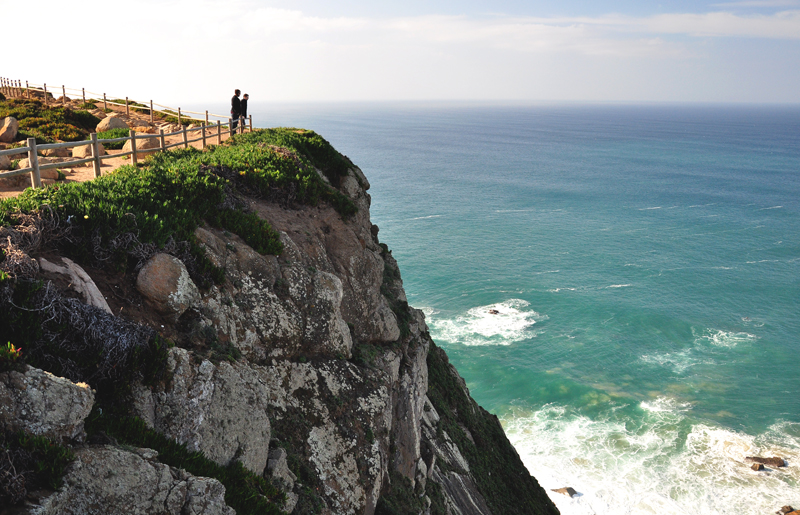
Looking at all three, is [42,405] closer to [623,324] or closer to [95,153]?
[95,153]

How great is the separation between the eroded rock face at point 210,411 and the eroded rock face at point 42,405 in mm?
1143

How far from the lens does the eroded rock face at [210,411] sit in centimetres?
723

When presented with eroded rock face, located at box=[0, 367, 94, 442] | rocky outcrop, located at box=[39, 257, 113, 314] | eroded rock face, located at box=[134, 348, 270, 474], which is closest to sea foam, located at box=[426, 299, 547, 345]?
eroded rock face, located at box=[134, 348, 270, 474]

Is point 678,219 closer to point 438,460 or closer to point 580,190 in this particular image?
point 580,190

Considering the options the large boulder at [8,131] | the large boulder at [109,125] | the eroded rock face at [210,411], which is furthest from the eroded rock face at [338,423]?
the large boulder at [109,125]

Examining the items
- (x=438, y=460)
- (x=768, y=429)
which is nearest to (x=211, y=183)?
(x=438, y=460)

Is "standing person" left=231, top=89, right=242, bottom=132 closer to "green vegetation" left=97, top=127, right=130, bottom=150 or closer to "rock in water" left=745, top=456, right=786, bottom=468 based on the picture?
"green vegetation" left=97, top=127, right=130, bottom=150

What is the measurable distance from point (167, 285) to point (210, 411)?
2.62 meters

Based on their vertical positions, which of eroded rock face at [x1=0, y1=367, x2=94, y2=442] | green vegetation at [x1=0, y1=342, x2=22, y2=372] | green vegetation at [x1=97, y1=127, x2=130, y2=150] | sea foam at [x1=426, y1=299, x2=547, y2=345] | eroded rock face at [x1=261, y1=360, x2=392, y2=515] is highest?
green vegetation at [x1=97, y1=127, x2=130, y2=150]

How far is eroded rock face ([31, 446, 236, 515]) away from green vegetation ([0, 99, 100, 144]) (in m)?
28.9

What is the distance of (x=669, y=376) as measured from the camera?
45656 millimetres

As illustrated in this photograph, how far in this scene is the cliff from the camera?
580 centimetres

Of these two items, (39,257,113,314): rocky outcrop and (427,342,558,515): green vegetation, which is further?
(427,342,558,515): green vegetation

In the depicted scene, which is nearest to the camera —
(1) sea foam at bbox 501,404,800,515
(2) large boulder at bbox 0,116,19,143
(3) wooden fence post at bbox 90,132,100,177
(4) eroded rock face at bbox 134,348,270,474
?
(4) eroded rock face at bbox 134,348,270,474
